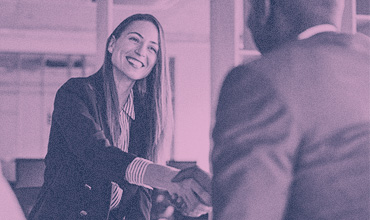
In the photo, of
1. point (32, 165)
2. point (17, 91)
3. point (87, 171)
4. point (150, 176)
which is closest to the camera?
point (150, 176)

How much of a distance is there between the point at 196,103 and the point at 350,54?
8.95 m

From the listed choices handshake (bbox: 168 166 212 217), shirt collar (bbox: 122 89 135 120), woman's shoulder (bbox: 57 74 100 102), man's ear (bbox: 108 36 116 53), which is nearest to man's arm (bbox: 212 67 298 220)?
handshake (bbox: 168 166 212 217)

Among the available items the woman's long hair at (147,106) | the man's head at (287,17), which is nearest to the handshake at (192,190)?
the woman's long hair at (147,106)

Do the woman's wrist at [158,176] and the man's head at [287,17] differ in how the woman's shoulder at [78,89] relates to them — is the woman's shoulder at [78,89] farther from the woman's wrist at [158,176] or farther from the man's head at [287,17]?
the man's head at [287,17]

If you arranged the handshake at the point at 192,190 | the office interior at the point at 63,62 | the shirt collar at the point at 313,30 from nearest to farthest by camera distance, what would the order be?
1. the shirt collar at the point at 313,30
2. the handshake at the point at 192,190
3. the office interior at the point at 63,62

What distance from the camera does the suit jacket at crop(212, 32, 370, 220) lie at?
2.25ft

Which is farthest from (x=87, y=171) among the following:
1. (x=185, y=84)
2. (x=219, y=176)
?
(x=185, y=84)

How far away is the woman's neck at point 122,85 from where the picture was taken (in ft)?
5.60

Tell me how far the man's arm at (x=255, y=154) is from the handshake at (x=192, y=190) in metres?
0.50

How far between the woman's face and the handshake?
1.85 ft

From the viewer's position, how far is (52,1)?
6902mm

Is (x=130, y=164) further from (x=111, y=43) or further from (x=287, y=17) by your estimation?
(x=287, y=17)

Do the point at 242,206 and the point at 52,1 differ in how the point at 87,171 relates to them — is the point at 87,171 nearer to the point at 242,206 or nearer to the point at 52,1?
the point at 242,206

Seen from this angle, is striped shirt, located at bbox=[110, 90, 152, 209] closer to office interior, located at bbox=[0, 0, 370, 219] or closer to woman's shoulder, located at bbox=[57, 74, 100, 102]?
woman's shoulder, located at bbox=[57, 74, 100, 102]
